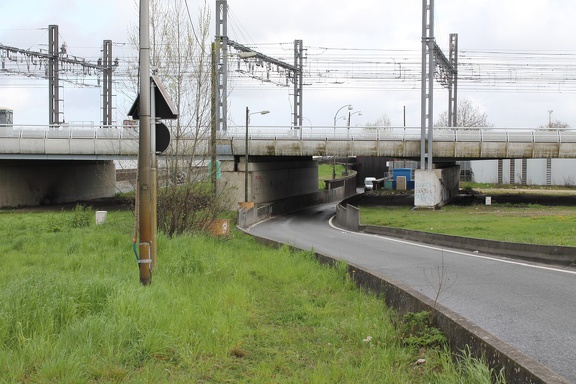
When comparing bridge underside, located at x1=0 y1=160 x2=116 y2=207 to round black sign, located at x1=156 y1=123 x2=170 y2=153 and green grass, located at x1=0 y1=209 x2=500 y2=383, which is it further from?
green grass, located at x1=0 y1=209 x2=500 y2=383

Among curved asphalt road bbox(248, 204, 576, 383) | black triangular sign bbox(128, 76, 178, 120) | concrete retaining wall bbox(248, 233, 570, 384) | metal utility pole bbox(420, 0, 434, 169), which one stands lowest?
curved asphalt road bbox(248, 204, 576, 383)

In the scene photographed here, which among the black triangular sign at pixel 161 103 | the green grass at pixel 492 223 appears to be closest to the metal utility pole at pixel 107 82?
the green grass at pixel 492 223

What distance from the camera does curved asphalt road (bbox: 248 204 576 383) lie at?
23.5ft

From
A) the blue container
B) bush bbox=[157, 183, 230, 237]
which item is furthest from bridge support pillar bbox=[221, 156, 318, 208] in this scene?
bush bbox=[157, 183, 230, 237]

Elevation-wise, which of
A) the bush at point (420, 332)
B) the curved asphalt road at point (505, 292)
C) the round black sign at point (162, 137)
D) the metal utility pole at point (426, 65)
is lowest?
the curved asphalt road at point (505, 292)

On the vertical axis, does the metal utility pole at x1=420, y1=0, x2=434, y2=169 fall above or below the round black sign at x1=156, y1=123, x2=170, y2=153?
above

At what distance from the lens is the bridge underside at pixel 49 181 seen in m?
48.5

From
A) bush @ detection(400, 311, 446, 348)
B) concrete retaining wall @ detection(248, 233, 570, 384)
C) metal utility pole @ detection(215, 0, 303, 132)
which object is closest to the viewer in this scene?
concrete retaining wall @ detection(248, 233, 570, 384)

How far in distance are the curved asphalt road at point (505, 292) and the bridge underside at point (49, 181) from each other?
1335 inches

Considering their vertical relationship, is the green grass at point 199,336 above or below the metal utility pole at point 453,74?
below

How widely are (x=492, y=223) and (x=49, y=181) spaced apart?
1488 inches

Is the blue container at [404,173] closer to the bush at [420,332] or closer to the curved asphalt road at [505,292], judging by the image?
the curved asphalt road at [505,292]

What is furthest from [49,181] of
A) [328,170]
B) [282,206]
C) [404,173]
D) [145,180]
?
[328,170]

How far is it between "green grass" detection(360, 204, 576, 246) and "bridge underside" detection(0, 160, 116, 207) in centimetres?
2156
